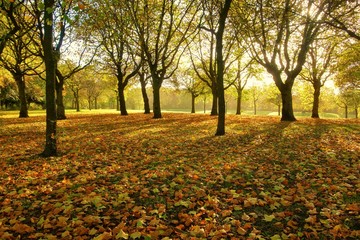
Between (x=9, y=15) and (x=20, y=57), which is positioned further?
(x=20, y=57)

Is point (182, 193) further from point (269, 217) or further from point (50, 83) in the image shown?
point (50, 83)

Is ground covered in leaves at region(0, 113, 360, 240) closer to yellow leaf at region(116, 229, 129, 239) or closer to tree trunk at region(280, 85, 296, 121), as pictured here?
yellow leaf at region(116, 229, 129, 239)

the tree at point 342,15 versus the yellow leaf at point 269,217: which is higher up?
the tree at point 342,15

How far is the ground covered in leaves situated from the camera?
4129 mm

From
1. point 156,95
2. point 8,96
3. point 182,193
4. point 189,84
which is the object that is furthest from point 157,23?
point 8,96

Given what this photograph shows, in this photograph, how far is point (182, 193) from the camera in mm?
5594

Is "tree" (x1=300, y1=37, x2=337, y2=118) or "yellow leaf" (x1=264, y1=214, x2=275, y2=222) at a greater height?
"tree" (x1=300, y1=37, x2=337, y2=118)

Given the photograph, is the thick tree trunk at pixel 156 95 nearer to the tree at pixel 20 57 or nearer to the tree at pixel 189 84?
the tree at pixel 20 57

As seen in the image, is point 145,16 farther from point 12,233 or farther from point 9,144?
point 12,233

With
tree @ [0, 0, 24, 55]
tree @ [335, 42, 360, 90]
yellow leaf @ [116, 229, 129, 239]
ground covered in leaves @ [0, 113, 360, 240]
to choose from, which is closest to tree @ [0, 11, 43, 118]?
tree @ [0, 0, 24, 55]

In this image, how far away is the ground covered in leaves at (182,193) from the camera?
4.13 metres

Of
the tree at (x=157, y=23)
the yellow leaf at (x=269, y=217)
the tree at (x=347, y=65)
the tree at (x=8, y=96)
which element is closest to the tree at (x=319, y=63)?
the tree at (x=347, y=65)

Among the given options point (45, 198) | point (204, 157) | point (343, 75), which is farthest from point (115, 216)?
point (343, 75)

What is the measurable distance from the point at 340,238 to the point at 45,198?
580cm
